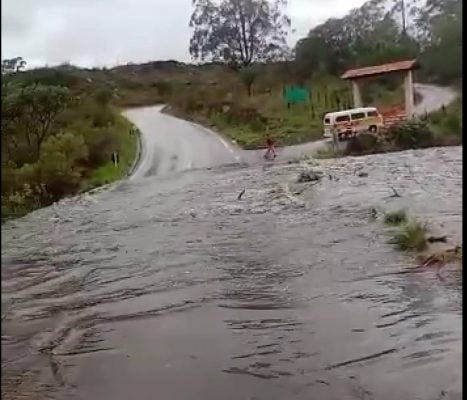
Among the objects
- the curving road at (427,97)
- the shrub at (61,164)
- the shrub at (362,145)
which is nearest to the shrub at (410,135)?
the shrub at (362,145)

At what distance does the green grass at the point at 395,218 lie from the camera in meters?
3.72

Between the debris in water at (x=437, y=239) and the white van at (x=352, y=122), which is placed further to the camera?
the white van at (x=352, y=122)

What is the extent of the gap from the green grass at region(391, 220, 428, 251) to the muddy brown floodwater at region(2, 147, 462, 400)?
65 mm

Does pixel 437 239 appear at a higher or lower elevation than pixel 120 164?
lower

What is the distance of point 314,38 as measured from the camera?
404 cm

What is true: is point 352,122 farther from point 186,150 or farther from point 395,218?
point 186,150

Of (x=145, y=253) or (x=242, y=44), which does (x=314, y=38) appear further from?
(x=145, y=253)

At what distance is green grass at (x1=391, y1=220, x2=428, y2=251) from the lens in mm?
3102

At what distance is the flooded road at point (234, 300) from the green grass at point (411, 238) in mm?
59

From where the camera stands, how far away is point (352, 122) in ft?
15.8

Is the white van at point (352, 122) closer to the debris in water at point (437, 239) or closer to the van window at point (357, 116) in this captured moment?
the van window at point (357, 116)

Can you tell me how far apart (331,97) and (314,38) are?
0.60 m

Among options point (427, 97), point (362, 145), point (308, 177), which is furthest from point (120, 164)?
point (427, 97)

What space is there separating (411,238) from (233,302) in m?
0.97
